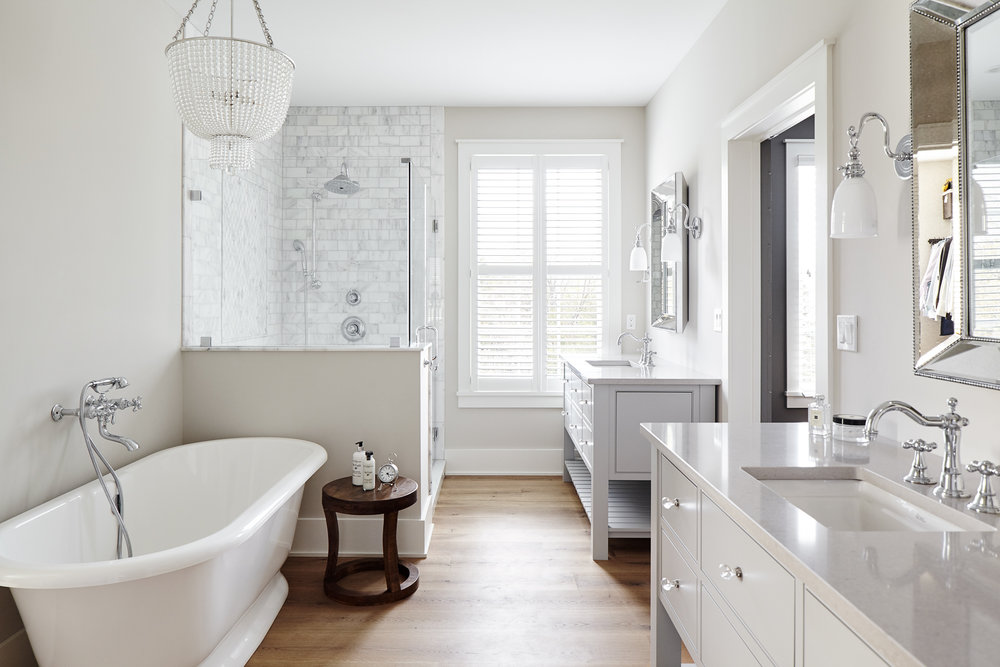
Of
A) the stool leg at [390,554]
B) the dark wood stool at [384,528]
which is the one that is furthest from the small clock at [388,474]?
the stool leg at [390,554]

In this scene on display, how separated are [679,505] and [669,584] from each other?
0.83ft

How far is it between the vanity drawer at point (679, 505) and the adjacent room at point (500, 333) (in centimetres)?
2

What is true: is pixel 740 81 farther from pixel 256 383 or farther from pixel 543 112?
pixel 256 383

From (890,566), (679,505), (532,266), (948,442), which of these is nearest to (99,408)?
(679,505)

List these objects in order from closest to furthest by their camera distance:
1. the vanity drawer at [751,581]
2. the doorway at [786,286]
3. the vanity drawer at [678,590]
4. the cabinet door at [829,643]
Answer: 1. the cabinet door at [829,643]
2. the vanity drawer at [751,581]
3. the vanity drawer at [678,590]
4. the doorway at [786,286]

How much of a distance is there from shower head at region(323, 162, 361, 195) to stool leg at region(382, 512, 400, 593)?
1706mm

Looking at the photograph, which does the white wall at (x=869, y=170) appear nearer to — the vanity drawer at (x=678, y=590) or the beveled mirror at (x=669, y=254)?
the beveled mirror at (x=669, y=254)

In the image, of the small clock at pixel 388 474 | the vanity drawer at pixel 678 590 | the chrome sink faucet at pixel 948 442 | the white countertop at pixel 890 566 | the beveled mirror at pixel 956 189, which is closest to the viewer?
the white countertop at pixel 890 566

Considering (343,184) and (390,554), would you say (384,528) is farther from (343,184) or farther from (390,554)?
(343,184)

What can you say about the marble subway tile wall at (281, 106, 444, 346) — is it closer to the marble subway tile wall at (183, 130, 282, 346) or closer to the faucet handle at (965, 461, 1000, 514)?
the marble subway tile wall at (183, 130, 282, 346)

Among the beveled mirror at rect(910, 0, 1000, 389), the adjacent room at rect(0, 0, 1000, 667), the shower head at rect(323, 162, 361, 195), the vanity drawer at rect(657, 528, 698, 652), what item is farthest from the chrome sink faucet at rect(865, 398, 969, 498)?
A: the shower head at rect(323, 162, 361, 195)

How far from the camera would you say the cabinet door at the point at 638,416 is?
308 centimetres

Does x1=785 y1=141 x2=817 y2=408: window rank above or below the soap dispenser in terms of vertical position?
above

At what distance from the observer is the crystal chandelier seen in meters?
2.05
